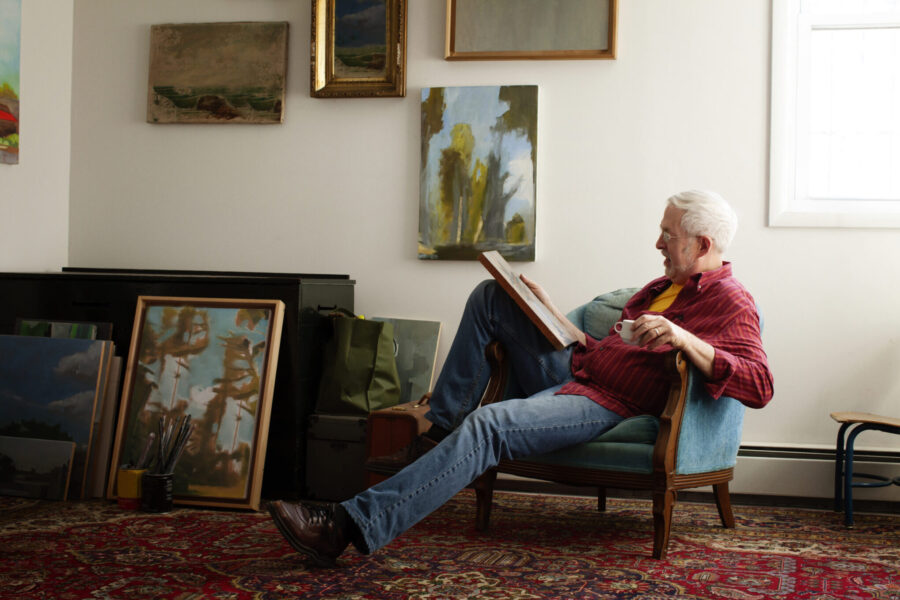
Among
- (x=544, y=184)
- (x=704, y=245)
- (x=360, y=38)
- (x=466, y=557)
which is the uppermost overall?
(x=360, y=38)

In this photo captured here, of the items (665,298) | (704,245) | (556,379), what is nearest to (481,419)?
(556,379)

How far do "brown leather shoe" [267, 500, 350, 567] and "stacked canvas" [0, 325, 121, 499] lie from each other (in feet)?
4.75

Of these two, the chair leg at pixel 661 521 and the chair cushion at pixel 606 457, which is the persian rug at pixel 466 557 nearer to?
the chair leg at pixel 661 521

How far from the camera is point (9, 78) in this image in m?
3.67

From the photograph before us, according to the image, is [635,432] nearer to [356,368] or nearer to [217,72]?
[356,368]

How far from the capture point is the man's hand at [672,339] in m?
2.44

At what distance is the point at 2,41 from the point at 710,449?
3.40m

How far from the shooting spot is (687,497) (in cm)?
354

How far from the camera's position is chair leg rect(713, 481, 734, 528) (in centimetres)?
299

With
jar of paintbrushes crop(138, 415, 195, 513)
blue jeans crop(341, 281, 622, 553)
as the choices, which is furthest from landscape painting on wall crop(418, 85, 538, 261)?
jar of paintbrushes crop(138, 415, 195, 513)

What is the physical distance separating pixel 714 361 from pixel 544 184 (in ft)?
4.66

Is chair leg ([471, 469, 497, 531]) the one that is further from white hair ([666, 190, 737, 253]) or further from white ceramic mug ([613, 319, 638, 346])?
white hair ([666, 190, 737, 253])

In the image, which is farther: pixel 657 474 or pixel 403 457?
pixel 403 457

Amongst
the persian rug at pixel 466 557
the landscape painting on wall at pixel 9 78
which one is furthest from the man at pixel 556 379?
the landscape painting on wall at pixel 9 78
